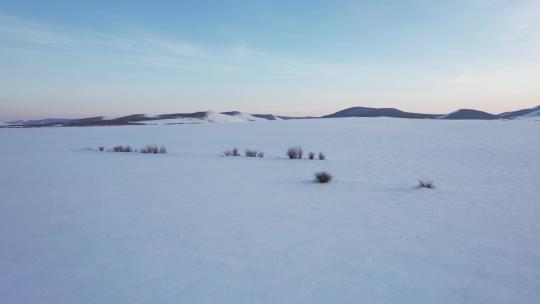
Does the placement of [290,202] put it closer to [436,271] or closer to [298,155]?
[436,271]

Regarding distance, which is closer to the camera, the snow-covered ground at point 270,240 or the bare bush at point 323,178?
the snow-covered ground at point 270,240

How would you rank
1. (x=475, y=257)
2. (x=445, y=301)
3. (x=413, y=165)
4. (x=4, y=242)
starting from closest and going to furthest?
(x=445, y=301) < (x=475, y=257) < (x=4, y=242) < (x=413, y=165)

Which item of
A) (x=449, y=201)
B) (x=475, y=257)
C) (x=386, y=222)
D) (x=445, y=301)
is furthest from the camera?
(x=449, y=201)

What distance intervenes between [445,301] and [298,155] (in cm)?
980

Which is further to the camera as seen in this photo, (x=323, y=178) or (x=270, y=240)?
(x=323, y=178)

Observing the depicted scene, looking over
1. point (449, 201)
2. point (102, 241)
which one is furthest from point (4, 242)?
point (449, 201)

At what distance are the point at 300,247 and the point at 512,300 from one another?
1.92 meters

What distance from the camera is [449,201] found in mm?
5898

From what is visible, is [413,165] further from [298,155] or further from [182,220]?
[182,220]

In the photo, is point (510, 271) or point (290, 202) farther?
point (290, 202)

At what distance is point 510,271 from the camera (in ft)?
10.6

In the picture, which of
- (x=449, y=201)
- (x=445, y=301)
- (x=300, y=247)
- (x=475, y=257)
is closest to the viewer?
(x=445, y=301)

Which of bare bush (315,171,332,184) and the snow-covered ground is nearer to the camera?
the snow-covered ground

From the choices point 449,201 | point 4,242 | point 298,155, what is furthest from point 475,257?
point 298,155
